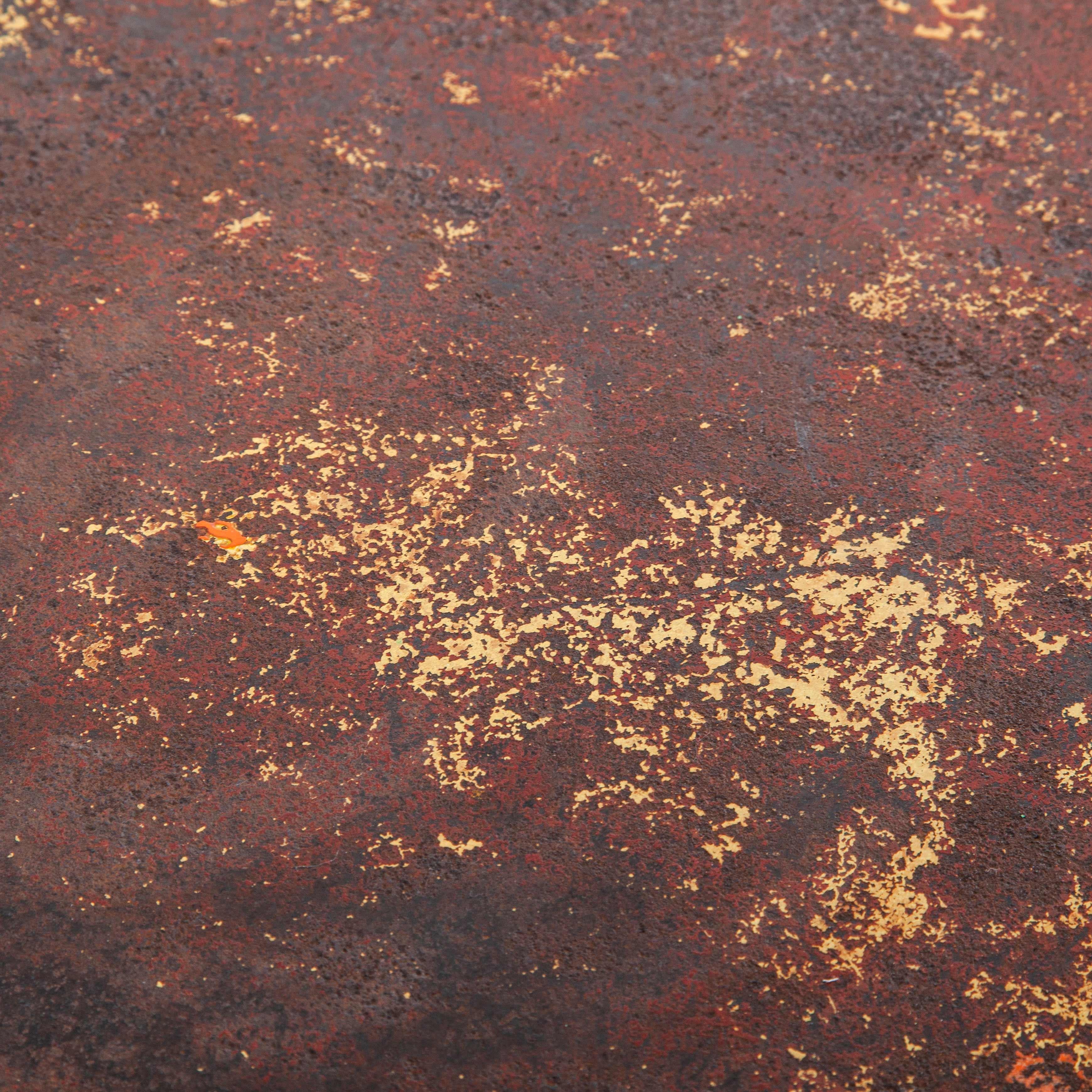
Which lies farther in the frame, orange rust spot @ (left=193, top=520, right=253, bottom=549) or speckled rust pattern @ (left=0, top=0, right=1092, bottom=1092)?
orange rust spot @ (left=193, top=520, right=253, bottom=549)

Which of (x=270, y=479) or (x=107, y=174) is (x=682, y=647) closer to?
(x=270, y=479)

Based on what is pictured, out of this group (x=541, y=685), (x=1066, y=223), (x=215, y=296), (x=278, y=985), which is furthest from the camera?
(x=1066, y=223)

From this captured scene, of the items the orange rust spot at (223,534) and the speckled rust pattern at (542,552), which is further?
the orange rust spot at (223,534)

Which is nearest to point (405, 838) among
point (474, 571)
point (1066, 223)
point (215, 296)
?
point (474, 571)

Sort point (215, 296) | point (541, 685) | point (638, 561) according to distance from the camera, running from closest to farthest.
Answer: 1. point (541, 685)
2. point (638, 561)
3. point (215, 296)
